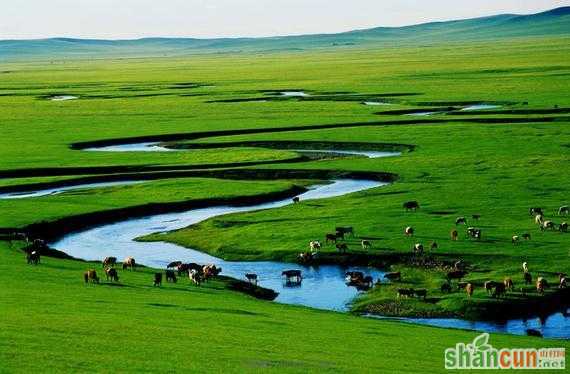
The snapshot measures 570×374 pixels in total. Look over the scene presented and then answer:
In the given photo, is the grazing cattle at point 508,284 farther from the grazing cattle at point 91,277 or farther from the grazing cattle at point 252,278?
the grazing cattle at point 91,277

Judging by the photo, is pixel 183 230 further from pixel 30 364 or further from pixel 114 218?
pixel 30 364

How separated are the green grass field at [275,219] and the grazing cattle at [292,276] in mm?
2685

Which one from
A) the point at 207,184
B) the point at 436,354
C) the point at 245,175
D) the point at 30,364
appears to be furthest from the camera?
the point at 245,175

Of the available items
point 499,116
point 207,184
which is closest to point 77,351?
point 207,184

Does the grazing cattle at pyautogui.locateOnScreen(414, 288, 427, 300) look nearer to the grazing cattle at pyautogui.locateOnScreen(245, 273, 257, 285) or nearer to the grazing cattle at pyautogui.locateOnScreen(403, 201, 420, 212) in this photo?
the grazing cattle at pyautogui.locateOnScreen(245, 273, 257, 285)

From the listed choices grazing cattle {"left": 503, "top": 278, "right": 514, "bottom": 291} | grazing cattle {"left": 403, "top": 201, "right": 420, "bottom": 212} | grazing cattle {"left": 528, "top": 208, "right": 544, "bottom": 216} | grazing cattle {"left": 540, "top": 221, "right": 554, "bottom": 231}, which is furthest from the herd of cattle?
grazing cattle {"left": 528, "top": 208, "right": 544, "bottom": 216}

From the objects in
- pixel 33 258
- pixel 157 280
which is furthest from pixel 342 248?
pixel 33 258

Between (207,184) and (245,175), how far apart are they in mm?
4759

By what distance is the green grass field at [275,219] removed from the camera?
957 inches

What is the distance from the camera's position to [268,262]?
139ft

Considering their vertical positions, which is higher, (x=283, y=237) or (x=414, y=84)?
(x=414, y=84)

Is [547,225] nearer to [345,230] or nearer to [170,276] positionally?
[345,230]

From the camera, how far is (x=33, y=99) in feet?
472

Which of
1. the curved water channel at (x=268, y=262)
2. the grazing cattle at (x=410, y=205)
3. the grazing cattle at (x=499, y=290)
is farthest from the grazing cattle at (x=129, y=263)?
the grazing cattle at (x=410, y=205)
